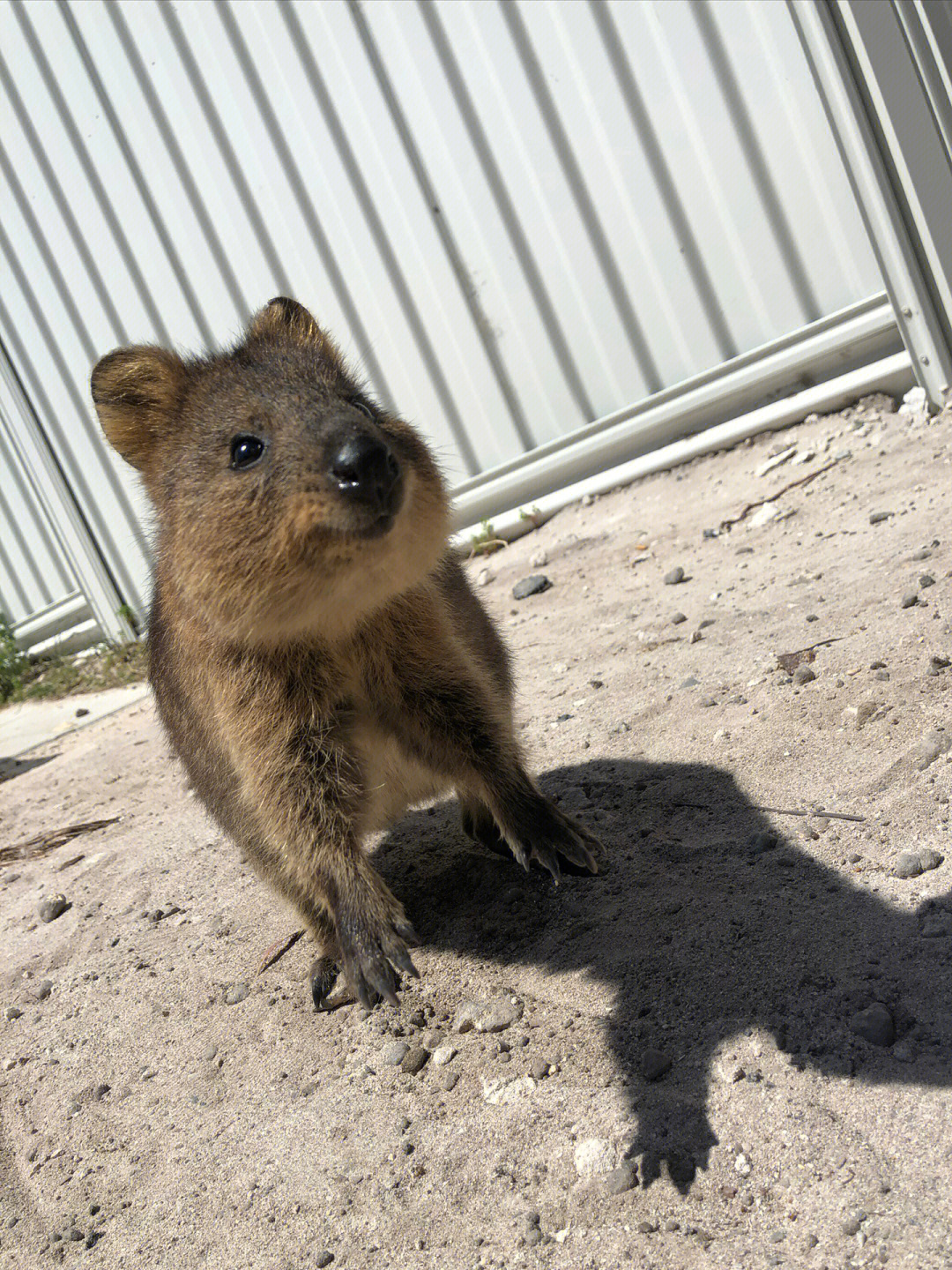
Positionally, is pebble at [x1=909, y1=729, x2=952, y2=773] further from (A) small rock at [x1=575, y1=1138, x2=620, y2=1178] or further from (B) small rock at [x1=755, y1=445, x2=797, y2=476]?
(B) small rock at [x1=755, y1=445, x2=797, y2=476]

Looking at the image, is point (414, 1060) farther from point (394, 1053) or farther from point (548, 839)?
point (548, 839)

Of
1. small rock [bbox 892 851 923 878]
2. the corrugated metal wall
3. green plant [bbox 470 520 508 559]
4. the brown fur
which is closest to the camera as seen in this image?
the brown fur

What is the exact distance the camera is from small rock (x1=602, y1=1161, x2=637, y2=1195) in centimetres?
225

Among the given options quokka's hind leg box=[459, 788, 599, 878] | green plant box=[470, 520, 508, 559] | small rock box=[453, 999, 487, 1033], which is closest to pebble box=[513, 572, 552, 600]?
green plant box=[470, 520, 508, 559]

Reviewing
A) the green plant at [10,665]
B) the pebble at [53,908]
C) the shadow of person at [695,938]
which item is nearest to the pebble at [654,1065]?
the shadow of person at [695,938]

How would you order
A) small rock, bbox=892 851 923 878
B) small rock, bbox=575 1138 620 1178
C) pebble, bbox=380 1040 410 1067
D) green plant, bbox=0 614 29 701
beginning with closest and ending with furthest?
small rock, bbox=575 1138 620 1178
small rock, bbox=892 851 923 878
pebble, bbox=380 1040 410 1067
green plant, bbox=0 614 29 701

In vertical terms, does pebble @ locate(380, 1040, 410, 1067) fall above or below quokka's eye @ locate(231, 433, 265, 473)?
below

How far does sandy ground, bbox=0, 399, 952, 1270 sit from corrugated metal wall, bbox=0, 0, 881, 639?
173 cm

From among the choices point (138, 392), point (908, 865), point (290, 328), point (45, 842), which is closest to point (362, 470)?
point (138, 392)

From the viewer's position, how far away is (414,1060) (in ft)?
9.40

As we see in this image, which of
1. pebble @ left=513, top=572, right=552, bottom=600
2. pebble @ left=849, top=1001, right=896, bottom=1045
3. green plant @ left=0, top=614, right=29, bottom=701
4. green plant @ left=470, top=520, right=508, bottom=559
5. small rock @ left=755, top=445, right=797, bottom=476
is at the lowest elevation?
pebble @ left=849, top=1001, right=896, bottom=1045

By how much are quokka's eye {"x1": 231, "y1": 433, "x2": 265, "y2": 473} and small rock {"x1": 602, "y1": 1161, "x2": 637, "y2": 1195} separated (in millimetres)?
1767

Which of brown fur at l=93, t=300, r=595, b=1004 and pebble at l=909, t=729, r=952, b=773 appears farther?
pebble at l=909, t=729, r=952, b=773

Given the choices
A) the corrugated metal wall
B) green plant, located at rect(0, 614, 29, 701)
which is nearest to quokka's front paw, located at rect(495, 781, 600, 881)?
the corrugated metal wall
